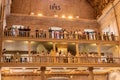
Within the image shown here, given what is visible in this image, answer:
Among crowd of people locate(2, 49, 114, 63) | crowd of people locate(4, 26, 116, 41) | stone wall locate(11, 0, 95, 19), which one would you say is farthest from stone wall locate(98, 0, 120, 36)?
crowd of people locate(2, 49, 114, 63)

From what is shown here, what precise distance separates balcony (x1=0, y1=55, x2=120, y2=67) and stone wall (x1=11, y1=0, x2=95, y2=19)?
8.22 meters

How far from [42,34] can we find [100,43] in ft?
20.1

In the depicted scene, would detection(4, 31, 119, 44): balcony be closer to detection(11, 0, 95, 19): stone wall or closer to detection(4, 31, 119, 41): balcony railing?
detection(4, 31, 119, 41): balcony railing

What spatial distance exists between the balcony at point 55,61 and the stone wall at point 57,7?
8218 mm

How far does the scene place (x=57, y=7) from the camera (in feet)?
89.5

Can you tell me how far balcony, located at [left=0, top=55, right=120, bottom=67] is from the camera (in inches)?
731

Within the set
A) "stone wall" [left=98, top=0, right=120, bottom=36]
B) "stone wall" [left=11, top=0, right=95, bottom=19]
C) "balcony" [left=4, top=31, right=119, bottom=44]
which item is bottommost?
"balcony" [left=4, top=31, right=119, bottom=44]

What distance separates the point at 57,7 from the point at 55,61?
9930 millimetres

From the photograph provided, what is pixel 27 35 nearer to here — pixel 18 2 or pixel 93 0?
pixel 18 2

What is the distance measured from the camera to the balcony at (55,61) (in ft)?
60.9

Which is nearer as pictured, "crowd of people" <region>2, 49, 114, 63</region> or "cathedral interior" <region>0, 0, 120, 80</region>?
"crowd of people" <region>2, 49, 114, 63</region>

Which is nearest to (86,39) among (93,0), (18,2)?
(93,0)

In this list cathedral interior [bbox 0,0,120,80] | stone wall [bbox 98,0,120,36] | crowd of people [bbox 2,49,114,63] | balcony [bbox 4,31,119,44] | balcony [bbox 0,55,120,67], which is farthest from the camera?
stone wall [bbox 98,0,120,36]

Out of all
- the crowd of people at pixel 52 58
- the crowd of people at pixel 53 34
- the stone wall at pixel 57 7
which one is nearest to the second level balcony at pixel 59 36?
the crowd of people at pixel 53 34
